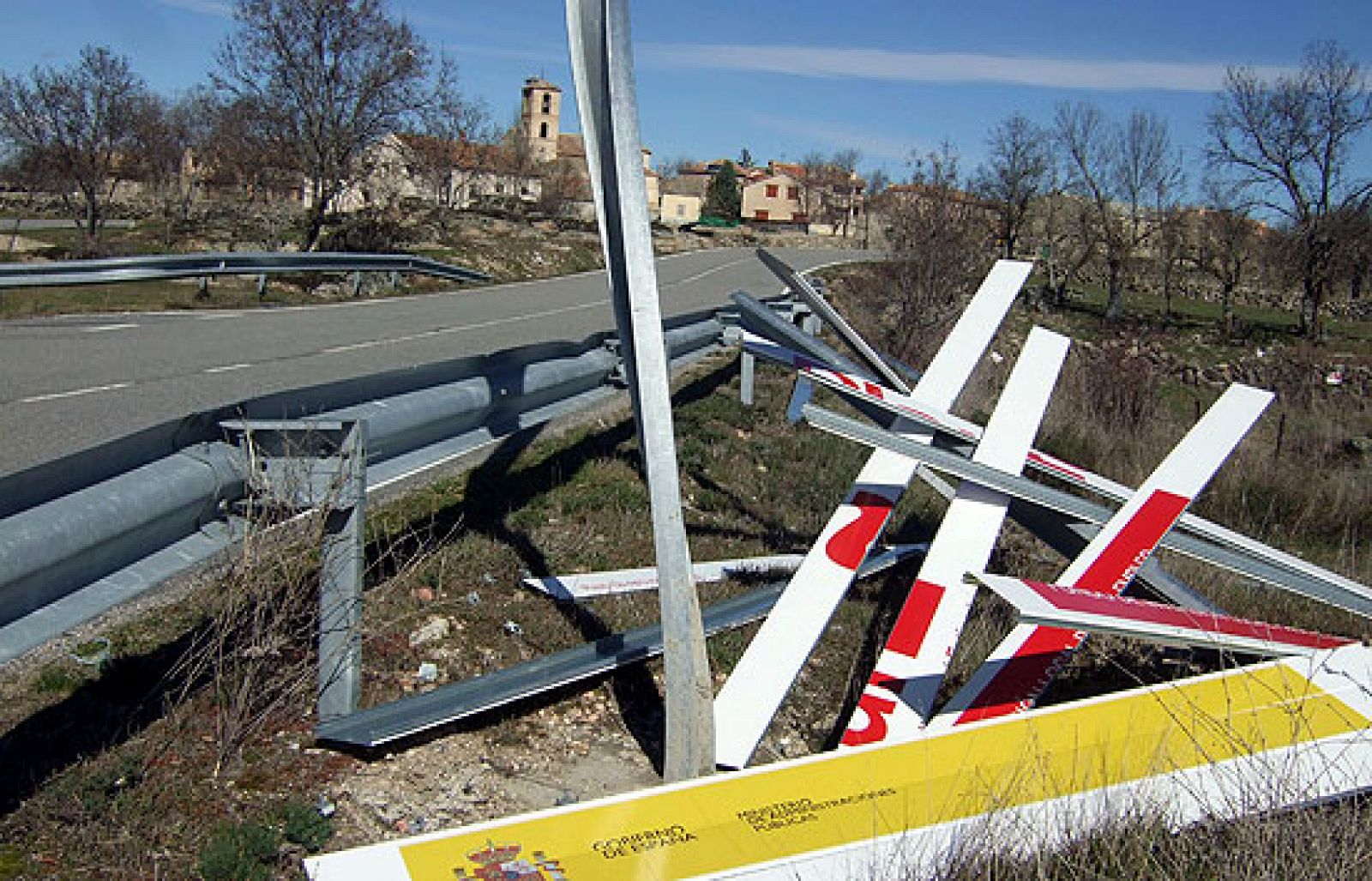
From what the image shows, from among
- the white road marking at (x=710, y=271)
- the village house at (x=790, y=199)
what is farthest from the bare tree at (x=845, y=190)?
the white road marking at (x=710, y=271)

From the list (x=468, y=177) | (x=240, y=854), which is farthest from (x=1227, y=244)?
(x=240, y=854)

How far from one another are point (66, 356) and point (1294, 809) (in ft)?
34.8

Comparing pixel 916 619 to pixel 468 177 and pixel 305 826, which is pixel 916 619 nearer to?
pixel 305 826

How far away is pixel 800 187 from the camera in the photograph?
404 feet

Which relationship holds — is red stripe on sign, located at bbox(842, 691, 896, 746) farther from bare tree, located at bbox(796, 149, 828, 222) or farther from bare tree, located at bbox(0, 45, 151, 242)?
bare tree, located at bbox(796, 149, 828, 222)

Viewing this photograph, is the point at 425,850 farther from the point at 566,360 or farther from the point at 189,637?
the point at 566,360

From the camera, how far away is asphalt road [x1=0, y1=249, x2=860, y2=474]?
820cm

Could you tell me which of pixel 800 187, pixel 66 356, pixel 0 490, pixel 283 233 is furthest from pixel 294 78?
pixel 800 187

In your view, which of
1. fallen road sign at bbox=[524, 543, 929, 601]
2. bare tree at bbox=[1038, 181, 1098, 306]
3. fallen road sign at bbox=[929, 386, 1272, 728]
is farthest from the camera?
bare tree at bbox=[1038, 181, 1098, 306]

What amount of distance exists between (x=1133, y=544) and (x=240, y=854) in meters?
3.71

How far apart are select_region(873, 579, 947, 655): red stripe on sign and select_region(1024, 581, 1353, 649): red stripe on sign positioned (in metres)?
0.51

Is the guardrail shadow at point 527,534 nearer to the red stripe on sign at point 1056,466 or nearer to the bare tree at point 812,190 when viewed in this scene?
the red stripe on sign at point 1056,466

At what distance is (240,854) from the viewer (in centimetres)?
335

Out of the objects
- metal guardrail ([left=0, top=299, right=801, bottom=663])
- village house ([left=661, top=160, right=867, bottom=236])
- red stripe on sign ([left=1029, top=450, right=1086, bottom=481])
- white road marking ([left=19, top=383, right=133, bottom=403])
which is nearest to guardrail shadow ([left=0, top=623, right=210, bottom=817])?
metal guardrail ([left=0, top=299, right=801, bottom=663])
